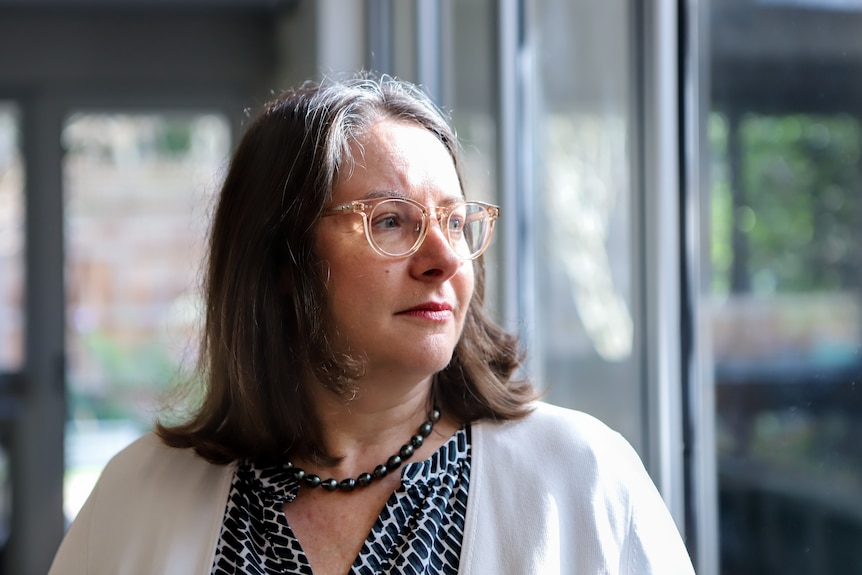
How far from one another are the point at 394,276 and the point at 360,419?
208mm

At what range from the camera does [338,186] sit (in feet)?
3.88

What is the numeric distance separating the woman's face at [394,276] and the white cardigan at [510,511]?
17 centimetres

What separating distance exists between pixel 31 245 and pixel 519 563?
4.52 metres

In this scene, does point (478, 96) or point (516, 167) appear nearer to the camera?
point (516, 167)

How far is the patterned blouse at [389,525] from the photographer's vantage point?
1.13 meters

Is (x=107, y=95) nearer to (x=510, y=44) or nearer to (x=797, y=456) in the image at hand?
(x=510, y=44)

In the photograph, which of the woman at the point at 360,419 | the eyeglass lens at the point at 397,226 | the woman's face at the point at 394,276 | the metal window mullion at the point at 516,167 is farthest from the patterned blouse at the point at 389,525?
the metal window mullion at the point at 516,167

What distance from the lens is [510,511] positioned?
1140 mm

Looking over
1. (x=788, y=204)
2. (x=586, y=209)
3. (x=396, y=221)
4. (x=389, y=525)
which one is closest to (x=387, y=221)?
(x=396, y=221)

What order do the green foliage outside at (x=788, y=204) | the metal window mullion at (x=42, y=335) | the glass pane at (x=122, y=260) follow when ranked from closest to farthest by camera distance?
the green foliage outside at (x=788, y=204), the metal window mullion at (x=42, y=335), the glass pane at (x=122, y=260)

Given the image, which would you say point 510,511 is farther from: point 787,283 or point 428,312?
point 787,283

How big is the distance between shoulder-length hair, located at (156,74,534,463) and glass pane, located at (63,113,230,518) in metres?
3.88

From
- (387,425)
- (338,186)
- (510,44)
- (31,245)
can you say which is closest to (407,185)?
(338,186)

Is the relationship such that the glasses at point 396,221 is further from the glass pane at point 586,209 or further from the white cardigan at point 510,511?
the glass pane at point 586,209
